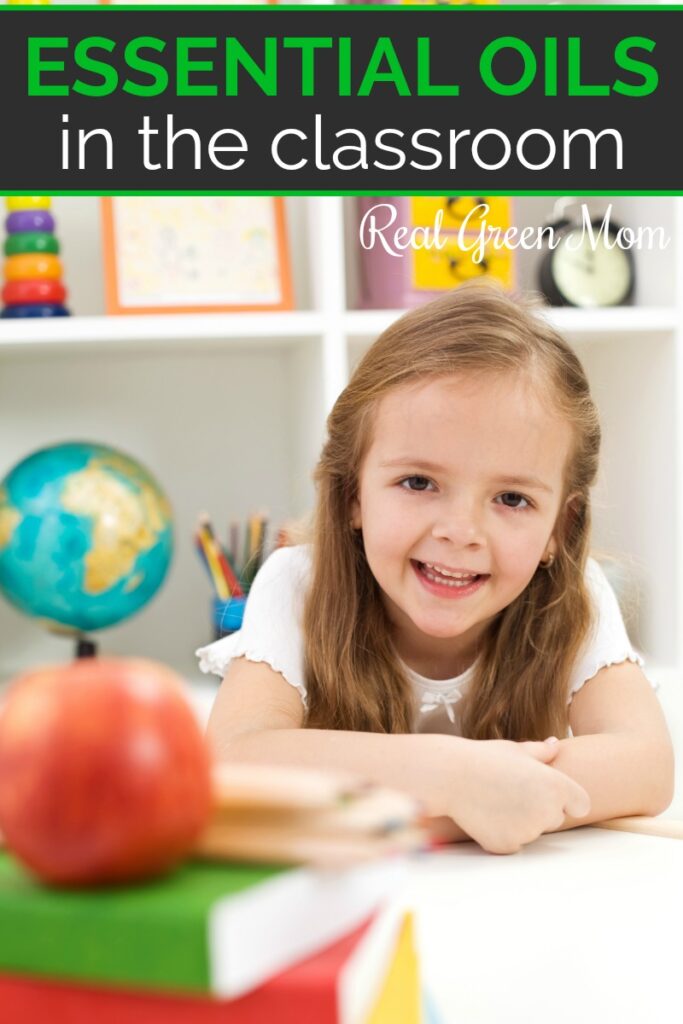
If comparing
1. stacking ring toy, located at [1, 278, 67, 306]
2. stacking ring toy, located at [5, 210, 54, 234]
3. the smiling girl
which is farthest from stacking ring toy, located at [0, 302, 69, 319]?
the smiling girl

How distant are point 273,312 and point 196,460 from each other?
0.39m

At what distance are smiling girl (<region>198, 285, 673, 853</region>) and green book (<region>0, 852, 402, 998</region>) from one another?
1.35ft

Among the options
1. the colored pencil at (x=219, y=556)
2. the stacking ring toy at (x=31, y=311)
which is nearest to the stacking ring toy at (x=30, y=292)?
the stacking ring toy at (x=31, y=311)

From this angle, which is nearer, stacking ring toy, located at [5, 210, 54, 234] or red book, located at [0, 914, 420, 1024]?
red book, located at [0, 914, 420, 1024]

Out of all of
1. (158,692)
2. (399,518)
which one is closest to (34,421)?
(399,518)

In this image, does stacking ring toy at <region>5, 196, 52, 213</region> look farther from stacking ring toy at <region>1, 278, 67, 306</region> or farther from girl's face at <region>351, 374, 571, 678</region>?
girl's face at <region>351, 374, 571, 678</region>

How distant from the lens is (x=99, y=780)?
306 mm

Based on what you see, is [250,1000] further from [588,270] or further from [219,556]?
[588,270]

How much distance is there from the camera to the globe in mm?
1635

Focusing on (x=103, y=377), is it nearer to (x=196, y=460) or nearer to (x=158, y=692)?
(x=196, y=460)

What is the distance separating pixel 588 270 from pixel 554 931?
4.69 feet

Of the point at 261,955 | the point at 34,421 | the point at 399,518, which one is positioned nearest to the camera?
the point at 261,955

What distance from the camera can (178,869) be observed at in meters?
0.33

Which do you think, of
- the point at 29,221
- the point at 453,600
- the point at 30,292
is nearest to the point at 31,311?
the point at 30,292
